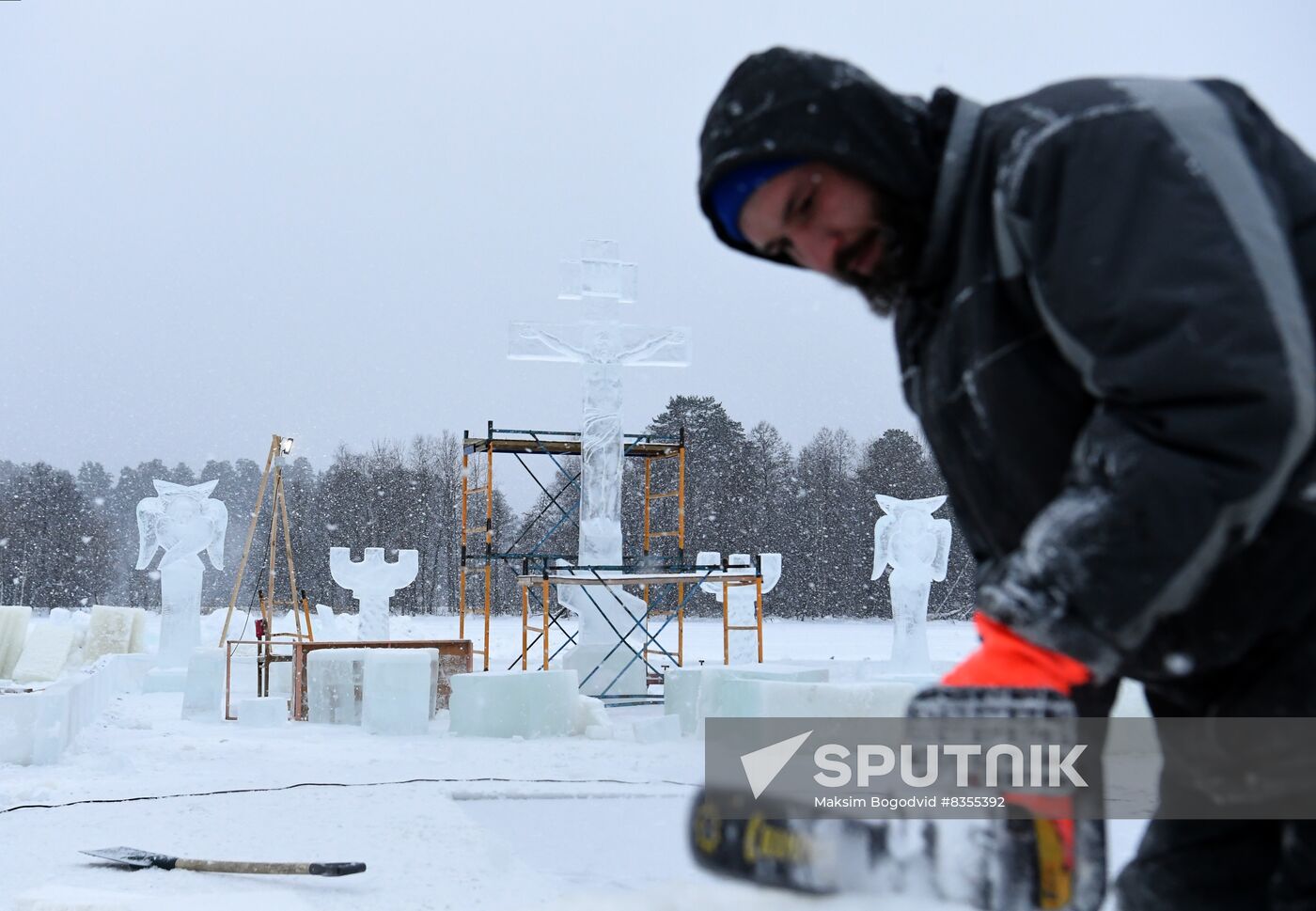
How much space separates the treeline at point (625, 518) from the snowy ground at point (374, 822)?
28266 mm

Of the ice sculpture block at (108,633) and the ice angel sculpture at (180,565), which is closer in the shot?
the ice angel sculpture at (180,565)

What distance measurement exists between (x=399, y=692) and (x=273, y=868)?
15.1 ft

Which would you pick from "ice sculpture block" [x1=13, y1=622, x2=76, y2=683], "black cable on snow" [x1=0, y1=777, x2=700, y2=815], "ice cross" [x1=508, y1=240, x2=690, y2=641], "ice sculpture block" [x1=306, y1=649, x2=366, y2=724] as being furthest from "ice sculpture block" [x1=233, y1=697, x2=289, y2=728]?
"ice cross" [x1=508, y1=240, x2=690, y2=641]

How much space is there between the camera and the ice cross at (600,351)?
42.4 ft

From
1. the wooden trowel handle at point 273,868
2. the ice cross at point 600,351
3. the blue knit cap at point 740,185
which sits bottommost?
the wooden trowel handle at point 273,868

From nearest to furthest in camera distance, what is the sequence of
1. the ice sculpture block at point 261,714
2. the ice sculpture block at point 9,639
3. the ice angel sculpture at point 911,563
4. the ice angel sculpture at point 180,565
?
the ice sculpture block at point 261,714
the ice sculpture block at point 9,639
the ice angel sculpture at point 911,563
the ice angel sculpture at point 180,565

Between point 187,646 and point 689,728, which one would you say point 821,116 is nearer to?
point 689,728

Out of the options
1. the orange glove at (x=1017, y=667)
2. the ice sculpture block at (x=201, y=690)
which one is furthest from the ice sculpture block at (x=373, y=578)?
the orange glove at (x=1017, y=667)

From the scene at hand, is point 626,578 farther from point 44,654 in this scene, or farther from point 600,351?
point 44,654

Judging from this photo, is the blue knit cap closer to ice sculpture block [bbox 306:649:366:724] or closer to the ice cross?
ice sculpture block [bbox 306:649:366:724]

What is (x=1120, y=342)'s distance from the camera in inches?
37.9

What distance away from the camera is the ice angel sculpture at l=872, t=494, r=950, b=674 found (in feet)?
42.3

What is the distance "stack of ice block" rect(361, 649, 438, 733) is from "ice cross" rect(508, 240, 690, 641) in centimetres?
438

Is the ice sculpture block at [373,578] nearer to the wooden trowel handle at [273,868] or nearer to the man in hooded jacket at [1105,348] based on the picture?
the wooden trowel handle at [273,868]
